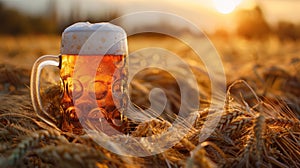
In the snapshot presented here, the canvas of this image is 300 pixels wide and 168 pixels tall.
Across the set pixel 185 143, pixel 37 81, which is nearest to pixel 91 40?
pixel 37 81

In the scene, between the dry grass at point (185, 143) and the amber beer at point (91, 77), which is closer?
the dry grass at point (185, 143)

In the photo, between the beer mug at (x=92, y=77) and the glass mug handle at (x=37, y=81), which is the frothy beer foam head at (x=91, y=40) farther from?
the glass mug handle at (x=37, y=81)

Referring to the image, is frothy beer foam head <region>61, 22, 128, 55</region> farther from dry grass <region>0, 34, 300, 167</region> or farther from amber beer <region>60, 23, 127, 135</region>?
dry grass <region>0, 34, 300, 167</region>

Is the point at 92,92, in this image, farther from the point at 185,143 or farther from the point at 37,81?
the point at 185,143

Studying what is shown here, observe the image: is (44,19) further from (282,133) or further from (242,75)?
(282,133)

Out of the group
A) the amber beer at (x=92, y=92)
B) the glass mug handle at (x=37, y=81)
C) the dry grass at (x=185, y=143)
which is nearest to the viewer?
the dry grass at (x=185, y=143)

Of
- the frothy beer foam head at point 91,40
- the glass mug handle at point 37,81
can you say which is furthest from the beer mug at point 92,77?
the glass mug handle at point 37,81

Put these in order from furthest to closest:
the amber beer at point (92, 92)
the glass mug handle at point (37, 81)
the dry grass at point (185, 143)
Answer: the glass mug handle at point (37, 81)
the amber beer at point (92, 92)
the dry grass at point (185, 143)

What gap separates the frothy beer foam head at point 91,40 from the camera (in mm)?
2004

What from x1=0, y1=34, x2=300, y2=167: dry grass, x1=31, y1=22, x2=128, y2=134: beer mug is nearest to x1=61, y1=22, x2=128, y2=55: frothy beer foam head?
x1=31, y1=22, x2=128, y2=134: beer mug

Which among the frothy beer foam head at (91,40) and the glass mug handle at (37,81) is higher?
the frothy beer foam head at (91,40)

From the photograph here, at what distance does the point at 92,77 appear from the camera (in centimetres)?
200

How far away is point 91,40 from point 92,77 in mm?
176

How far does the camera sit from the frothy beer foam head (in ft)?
6.57
